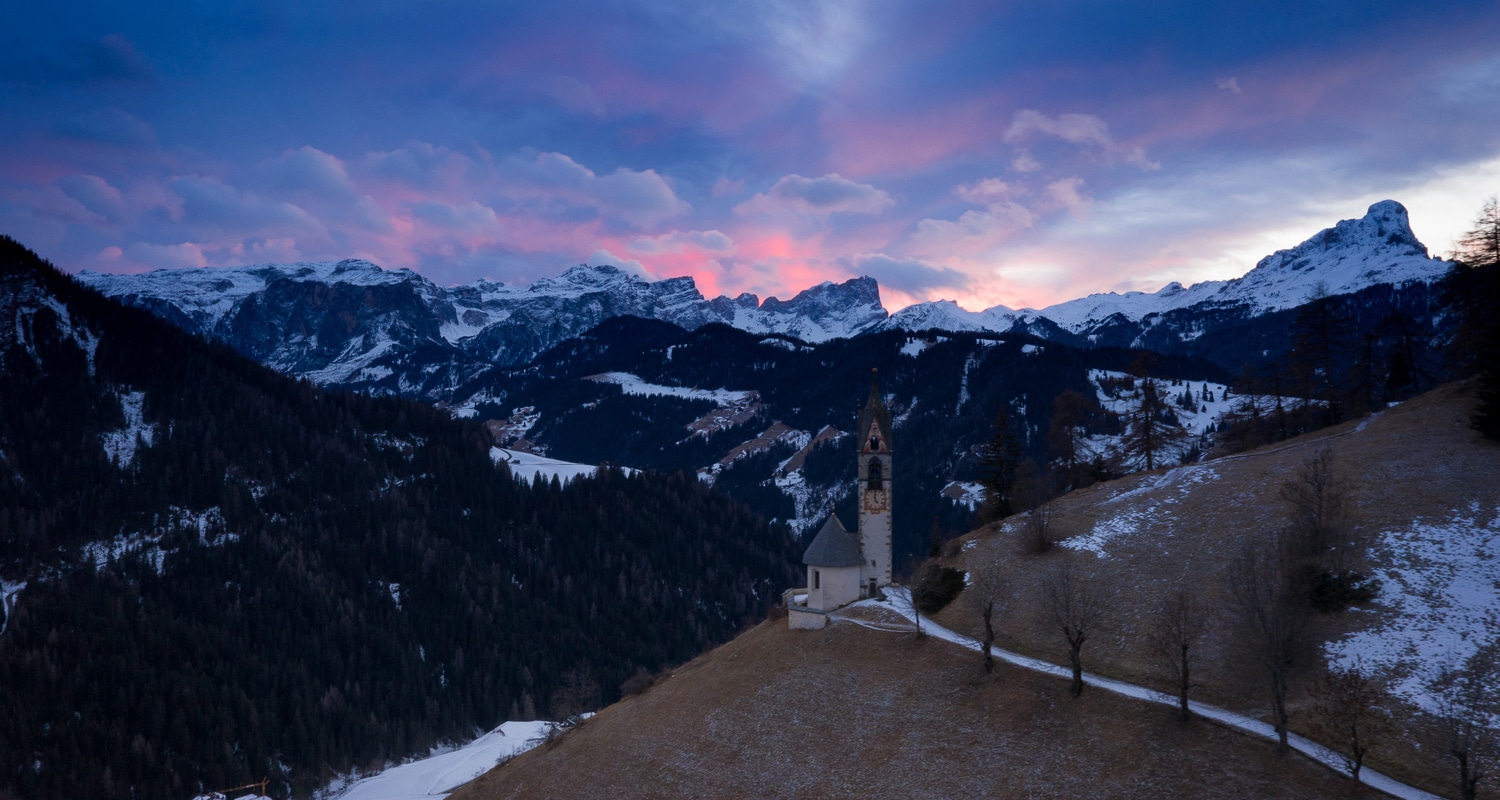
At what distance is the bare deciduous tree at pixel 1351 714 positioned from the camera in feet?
132

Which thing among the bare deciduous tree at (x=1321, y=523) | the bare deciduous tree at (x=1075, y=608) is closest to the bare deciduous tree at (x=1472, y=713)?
the bare deciduous tree at (x=1321, y=523)

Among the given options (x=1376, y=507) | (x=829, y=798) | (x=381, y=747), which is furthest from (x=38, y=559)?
(x=1376, y=507)

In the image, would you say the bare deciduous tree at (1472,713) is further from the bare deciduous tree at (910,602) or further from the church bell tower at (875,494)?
the church bell tower at (875,494)

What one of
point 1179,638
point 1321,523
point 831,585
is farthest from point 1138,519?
point 831,585

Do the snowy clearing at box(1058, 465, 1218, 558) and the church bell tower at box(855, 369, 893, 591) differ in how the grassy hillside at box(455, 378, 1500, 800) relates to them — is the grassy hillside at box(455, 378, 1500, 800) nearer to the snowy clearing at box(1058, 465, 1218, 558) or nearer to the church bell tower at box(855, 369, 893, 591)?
the snowy clearing at box(1058, 465, 1218, 558)

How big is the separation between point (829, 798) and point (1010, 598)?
21.8m

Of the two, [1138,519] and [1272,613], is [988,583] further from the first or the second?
[1272,613]

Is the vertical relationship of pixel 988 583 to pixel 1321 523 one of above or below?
below

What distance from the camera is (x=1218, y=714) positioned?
152 feet

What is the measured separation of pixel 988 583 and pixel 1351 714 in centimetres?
2722

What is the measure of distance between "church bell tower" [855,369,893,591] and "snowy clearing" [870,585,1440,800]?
11.6 meters

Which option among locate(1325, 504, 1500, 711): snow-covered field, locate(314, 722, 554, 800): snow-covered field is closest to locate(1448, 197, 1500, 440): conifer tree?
locate(1325, 504, 1500, 711): snow-covered field

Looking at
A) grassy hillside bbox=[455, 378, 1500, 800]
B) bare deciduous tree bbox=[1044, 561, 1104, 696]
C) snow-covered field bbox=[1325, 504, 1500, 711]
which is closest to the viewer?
grassy hillside bbox=[455, 378, 1500, 800]

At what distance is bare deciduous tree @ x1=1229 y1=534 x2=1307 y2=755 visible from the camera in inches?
1694
